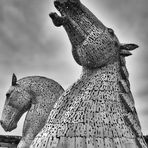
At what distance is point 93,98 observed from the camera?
279cm

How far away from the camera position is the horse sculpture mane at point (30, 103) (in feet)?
12.1

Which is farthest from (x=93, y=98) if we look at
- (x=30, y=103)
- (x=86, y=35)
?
(x=30, y=103)

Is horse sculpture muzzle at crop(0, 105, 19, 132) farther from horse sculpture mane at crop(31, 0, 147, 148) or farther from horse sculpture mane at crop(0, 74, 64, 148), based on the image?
horse sculpture mane at crop(31, 0, 147, 148)

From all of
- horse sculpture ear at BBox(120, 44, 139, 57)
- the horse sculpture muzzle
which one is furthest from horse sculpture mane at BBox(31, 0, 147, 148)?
the horse sculpture muzzle

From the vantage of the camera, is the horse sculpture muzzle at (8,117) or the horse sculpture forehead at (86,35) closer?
the horse sculpture forehead at (86,35)

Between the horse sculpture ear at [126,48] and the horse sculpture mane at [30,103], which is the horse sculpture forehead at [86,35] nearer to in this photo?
the horse sculpture ear at [126,48]

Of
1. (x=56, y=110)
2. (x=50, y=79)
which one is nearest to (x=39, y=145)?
(x=56, y=110)

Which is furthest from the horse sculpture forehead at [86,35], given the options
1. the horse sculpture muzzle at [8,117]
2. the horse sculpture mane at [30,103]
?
the horse sculpture muzzle at [8,117]

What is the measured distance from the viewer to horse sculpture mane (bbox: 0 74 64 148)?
3686 mm

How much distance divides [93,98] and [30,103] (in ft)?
4.28

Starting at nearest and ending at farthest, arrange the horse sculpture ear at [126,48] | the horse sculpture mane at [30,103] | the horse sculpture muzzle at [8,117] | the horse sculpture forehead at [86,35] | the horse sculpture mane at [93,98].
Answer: the horse sculpture mane at [93,98]
the horse sculpture forehead at [86,35]
the horse sculpture ear at [126,48]
the horse sculpture mane at [30,103]
the horse sculpture muzzle at [8,117]

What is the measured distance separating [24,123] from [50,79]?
0.68 m

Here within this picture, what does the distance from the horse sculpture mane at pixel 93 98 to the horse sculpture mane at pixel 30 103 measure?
0.77 meters

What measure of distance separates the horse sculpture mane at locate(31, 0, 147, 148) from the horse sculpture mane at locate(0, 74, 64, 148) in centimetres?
77
